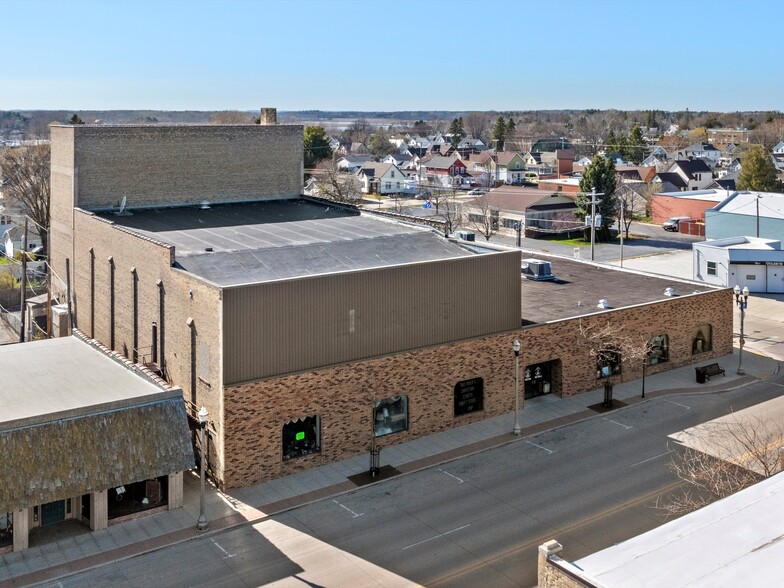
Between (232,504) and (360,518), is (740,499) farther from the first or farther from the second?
(232,504)

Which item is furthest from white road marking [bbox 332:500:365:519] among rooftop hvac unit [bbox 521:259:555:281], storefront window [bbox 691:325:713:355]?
storefront window [bbox 691:325:713:355]

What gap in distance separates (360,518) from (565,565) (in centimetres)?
1037

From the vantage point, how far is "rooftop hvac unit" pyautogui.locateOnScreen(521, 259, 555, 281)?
43.1 metres

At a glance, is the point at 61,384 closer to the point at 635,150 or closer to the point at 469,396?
the point at 469,396

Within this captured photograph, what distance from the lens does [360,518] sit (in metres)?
24.3

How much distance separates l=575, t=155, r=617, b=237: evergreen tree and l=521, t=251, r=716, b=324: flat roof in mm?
33848

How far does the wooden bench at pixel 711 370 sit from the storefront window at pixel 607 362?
12.8ft

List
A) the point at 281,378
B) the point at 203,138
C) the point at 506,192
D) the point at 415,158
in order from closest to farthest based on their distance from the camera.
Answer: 1. the point at 281,378
2. the point at 203,138
3. the point at 506,192
4. the point at 415,158

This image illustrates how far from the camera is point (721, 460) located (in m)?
26.3

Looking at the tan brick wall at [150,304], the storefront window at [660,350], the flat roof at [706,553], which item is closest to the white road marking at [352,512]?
the tan brick wall at [150,304]

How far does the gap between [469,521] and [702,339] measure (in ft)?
66.7

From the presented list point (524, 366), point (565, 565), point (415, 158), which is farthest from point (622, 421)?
point (415, 158)

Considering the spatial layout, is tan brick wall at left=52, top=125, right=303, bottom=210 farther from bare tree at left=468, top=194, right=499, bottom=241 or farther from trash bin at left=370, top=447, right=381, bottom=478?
bare tree at left=468, top=194, right=499, bottom=241

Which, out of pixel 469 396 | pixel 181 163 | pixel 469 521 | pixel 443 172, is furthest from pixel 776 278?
pixel 443 172
